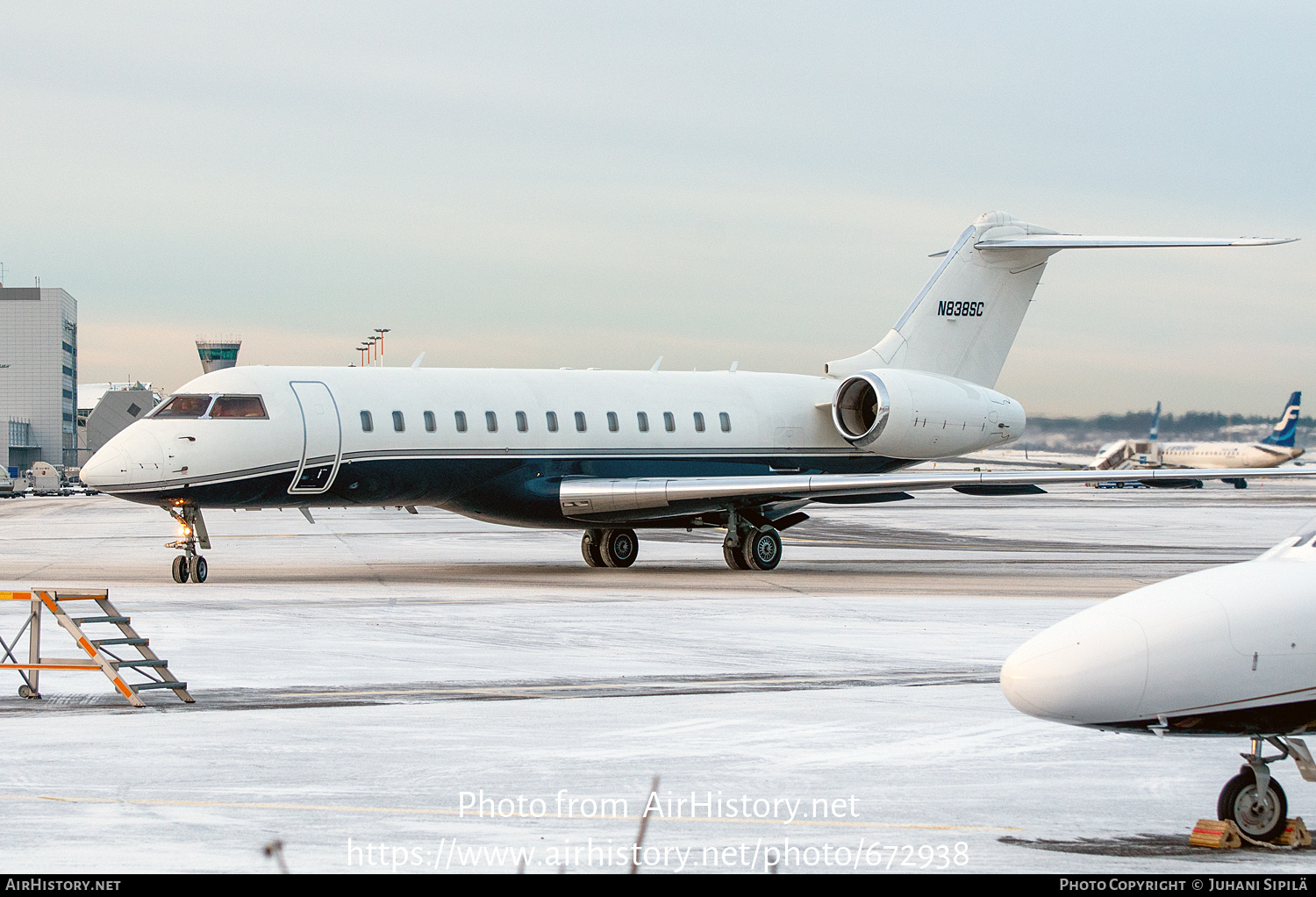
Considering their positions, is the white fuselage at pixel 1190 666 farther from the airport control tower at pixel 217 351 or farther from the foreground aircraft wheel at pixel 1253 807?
the airport control tower at pixel 217 351

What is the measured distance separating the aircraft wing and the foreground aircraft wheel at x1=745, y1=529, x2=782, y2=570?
714 mm

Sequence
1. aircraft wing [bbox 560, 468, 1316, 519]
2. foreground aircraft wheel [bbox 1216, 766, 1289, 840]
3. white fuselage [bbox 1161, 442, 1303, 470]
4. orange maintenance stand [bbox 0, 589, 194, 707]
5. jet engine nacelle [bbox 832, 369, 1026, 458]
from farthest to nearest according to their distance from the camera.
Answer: white fuselage [bbox 1161, 442, 1303, 470]
jet engine nacelle [bbox 832, 369, 1026, 458]
aircraft wing [bbox 560, 468, 1316, 519]
orange maintenance stand [bbox 0, 589, 194, 707]
foreground aircraft wheel [bbox 1216, 766, 1289, 840]

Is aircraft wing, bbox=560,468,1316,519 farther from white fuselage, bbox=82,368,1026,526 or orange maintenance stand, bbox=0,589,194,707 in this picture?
orange maintenance stand, bbox=0,589,194,707

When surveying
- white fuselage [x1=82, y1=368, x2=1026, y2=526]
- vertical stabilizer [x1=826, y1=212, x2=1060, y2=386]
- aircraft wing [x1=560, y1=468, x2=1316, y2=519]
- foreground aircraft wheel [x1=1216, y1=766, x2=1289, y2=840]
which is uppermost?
vertical stabilizer [x1=826, y1=212, x2=1060, y2=386]

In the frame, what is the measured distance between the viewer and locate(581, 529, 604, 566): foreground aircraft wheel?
26.7 m

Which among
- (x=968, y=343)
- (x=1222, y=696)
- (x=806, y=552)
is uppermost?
(x=968, y=343)

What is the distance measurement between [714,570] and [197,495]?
8.79 m

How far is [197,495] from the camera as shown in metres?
21.5

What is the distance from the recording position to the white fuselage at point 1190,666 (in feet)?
22.2

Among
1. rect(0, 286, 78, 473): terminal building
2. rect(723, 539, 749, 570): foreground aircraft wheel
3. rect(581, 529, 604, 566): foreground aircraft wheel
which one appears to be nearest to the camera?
rect(723, 539, 749, 570): foreground aircraft wheel

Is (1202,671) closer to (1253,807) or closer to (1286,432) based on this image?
(1253,807)

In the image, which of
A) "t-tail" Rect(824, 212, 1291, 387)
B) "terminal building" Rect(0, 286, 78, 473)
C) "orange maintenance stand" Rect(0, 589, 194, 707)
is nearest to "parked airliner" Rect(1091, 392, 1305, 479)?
"t-tail" Rect(824, 212, 1291, 387)

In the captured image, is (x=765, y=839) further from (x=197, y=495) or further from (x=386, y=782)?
(x=197, y=495)
